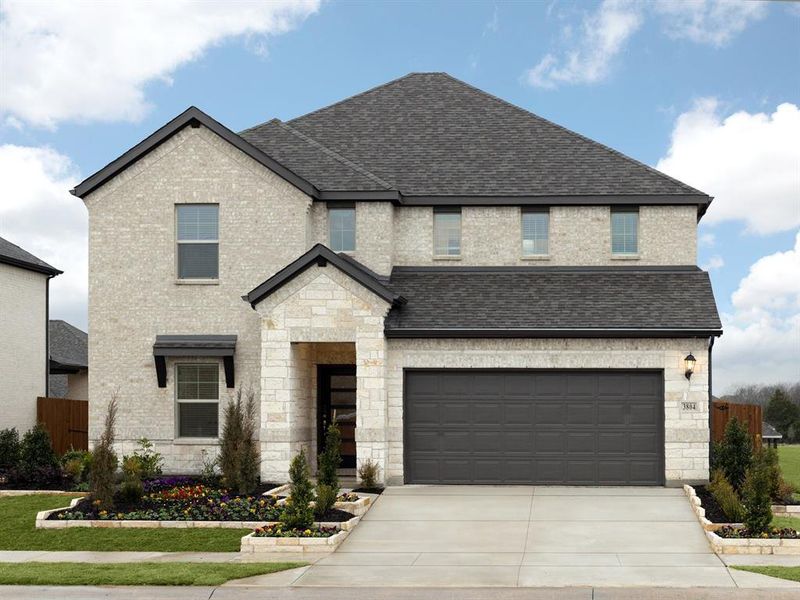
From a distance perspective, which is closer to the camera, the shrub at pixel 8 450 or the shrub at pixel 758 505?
the shrub at pixel 758 505

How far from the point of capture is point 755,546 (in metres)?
15.2

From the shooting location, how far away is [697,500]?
62.2ft

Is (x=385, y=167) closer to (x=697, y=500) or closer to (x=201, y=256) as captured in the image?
(x=201, y=256)

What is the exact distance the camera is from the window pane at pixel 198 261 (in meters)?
23.7

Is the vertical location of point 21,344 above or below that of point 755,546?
above

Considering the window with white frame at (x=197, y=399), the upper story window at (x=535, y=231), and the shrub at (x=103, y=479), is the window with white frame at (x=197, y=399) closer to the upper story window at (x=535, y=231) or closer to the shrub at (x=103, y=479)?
the shrub at (x=103, y=479)

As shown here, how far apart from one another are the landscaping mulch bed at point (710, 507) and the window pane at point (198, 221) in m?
11.9

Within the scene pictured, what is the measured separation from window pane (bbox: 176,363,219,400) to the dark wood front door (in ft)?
8.17

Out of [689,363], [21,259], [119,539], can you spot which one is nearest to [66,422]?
[21,259]

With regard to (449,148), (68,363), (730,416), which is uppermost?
(449,148)

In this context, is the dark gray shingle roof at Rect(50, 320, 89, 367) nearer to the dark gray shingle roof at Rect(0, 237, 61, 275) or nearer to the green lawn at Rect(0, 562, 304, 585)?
the dark gray shingle roof at Rect(0, 237, 61, 275)

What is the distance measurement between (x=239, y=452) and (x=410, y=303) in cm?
519

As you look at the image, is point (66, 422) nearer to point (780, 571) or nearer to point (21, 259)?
point (21, 259)

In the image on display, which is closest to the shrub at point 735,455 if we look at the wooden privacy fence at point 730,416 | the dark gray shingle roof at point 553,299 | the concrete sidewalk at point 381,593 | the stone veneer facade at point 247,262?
the dark gray shingle roof at point 553,299
